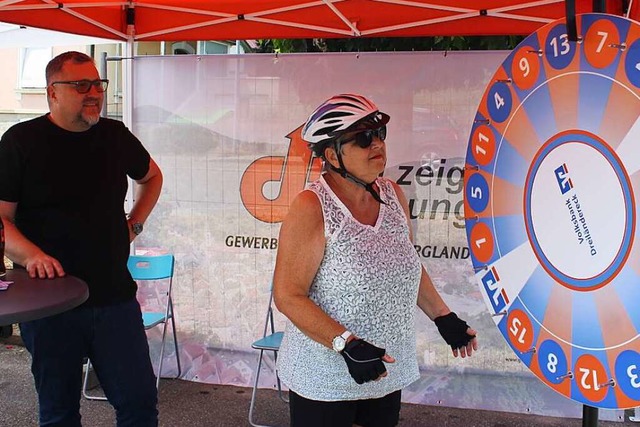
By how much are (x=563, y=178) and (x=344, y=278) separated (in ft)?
2.11

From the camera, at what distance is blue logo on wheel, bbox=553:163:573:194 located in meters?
1.64

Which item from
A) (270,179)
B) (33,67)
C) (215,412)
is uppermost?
(33,67)

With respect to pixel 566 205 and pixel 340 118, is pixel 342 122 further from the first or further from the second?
pixel 566 205

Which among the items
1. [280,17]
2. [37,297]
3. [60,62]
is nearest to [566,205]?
[37,297]

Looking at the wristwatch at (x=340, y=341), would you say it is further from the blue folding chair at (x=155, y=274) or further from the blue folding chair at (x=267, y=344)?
the blue folding chair at (x=155, y=274)

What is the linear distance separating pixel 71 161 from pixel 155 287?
2.17 meters

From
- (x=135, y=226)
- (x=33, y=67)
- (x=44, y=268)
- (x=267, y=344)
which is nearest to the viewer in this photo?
(x=44, y=268)

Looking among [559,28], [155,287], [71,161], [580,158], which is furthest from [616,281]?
[155,287]

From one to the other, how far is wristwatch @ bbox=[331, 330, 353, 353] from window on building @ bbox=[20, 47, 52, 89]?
38.3ft

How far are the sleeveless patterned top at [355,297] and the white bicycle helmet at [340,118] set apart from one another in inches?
5.9

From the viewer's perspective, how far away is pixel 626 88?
4.81 ft

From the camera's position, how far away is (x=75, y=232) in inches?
103

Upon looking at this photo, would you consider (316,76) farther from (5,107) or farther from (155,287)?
(5,107)

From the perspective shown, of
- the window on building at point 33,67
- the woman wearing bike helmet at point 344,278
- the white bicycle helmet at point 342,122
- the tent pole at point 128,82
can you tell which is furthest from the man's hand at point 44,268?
the window on building at point 33,67
